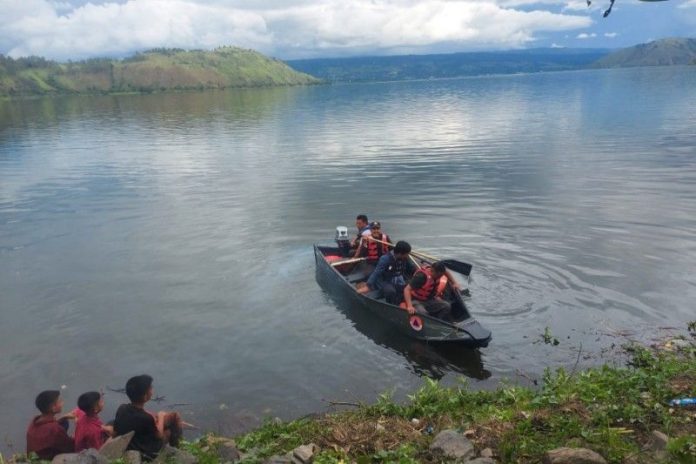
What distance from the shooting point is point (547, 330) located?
15.0 metres

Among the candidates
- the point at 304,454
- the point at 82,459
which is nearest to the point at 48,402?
the point at 82,459

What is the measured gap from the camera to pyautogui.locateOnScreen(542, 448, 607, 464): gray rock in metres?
6.77

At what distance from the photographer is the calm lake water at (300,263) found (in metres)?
14.0

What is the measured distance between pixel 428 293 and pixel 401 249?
1691 mm

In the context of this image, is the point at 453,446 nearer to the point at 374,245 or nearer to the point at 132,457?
the point at 132,457

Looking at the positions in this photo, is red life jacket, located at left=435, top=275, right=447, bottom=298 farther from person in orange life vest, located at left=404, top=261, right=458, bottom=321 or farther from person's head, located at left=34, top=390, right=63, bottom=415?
person's head, located at left=34, top=390, right=63, bottom=415

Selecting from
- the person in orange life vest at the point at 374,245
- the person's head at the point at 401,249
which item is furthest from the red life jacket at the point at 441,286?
the person in orange life vest at the point at 374,245

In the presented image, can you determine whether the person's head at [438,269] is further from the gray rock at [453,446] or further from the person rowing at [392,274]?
the gray rock at [453,446]

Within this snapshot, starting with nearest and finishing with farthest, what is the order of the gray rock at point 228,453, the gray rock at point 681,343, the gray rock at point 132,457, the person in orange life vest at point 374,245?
1. the gray rock at point 132,457
2. the gray rock at point 228,453
3. the gray rock at point 681,343
4. the person in orange life vest at point 374,245

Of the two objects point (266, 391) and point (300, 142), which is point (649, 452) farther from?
point (300, 142)

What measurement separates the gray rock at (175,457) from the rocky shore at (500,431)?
20 millimetres

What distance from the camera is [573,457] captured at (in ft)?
22.4

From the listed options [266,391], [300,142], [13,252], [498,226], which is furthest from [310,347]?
[300,142]

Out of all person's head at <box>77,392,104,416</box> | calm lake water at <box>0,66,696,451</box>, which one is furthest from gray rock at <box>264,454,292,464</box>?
calm lake water at <box>0,66,696,451</box>
